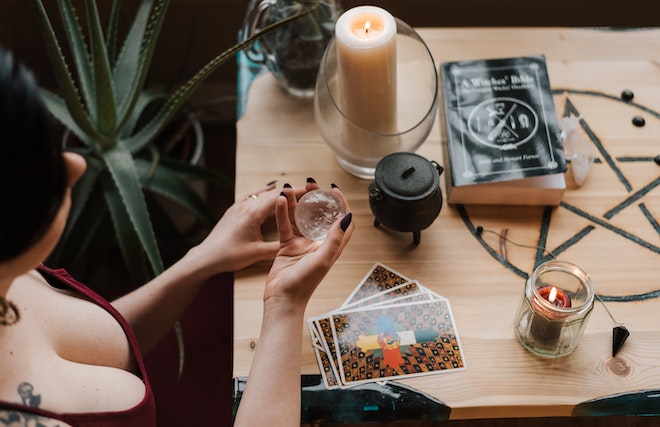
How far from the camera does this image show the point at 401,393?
102cm

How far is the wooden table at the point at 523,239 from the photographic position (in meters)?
1.03

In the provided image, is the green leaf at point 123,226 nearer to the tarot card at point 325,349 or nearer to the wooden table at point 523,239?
the wooden table at point 523,239

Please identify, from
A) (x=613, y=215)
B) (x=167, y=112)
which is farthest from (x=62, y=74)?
(x=613, y=215)

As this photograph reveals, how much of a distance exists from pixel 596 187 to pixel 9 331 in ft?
3.14

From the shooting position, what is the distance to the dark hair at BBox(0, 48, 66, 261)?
66 centimetres

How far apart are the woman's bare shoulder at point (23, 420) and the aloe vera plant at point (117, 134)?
0.52 metres

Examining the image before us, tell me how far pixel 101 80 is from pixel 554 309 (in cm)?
89

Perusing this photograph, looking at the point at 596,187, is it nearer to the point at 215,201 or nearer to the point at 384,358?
the point at 384,358

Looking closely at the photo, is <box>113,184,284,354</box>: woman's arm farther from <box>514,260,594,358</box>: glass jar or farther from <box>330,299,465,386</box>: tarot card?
<box>514,260,594,358</box>: glass jar

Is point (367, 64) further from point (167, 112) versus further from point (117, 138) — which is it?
point (117, 138)

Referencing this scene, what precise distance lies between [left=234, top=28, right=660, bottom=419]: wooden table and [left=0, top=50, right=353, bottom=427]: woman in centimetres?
8

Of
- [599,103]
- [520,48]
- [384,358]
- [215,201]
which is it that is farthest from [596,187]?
[215,201]

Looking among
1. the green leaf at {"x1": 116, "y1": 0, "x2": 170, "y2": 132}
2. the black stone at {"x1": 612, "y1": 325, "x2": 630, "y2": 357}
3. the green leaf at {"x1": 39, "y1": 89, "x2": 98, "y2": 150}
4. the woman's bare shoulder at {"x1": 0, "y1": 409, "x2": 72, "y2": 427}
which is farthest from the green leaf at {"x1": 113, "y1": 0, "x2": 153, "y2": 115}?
the black stone at {"x1": 612, "y1": 325, "x2": 630, "y2": 357}

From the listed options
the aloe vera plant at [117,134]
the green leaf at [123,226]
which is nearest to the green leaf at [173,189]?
the aloe vera plant at [117,134]
